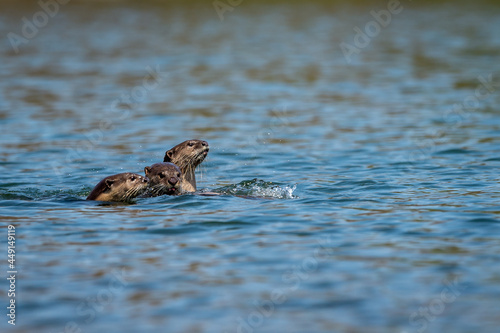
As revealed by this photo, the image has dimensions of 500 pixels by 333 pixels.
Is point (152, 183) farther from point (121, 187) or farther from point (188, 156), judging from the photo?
point (188, 156)

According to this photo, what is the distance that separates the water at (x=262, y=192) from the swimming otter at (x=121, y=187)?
0.30 meters

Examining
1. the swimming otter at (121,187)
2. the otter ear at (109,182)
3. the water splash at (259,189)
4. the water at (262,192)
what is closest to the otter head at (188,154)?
the water splash at (259,189)

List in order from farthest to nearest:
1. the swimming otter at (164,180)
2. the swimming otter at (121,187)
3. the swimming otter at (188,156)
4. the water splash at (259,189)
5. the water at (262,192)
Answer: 1. the swimming otter at (188,156)
2. the water splash at (259,189)
3. the swimming otter at (164,180)
4. the swimming otter at (121,187)
5. the water at (262,192)

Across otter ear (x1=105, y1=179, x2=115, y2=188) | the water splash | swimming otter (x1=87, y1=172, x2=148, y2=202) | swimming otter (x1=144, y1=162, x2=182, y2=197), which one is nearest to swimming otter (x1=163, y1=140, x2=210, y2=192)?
the water splash

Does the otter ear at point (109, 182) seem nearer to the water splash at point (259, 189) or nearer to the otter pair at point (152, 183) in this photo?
the otter pair at point (152, 183)

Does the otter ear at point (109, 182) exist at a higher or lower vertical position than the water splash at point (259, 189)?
higher

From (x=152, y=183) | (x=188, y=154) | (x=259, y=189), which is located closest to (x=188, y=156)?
(x=188, y=154)

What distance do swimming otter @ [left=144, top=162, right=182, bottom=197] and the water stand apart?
217 millimetres

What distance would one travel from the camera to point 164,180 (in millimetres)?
12453

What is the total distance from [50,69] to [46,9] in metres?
27.5

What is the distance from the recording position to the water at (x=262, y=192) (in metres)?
7.82

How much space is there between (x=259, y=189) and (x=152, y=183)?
1727 millimetres

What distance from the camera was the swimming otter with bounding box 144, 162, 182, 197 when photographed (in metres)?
12.4

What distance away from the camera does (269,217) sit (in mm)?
11141
